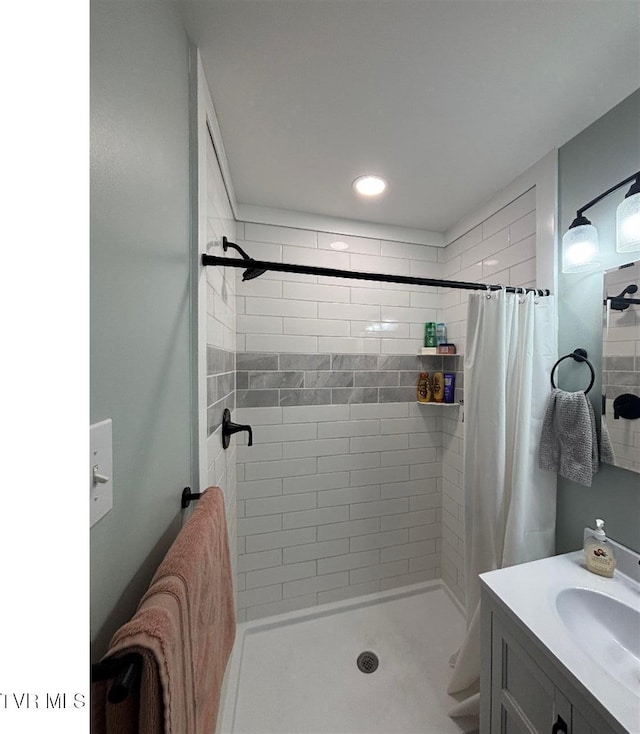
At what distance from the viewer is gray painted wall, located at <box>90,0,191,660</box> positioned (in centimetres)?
38

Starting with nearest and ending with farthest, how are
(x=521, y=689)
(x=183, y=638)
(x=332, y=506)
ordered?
(x=183, y=638) → (x=521, y=689) → (x=332, y=506)

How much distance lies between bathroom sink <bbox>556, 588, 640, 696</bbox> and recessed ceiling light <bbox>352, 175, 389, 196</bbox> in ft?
5.27

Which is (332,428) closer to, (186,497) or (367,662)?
(186,497)

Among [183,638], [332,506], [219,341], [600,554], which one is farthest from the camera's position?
[332,506]

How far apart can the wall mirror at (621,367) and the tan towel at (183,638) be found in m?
1.21

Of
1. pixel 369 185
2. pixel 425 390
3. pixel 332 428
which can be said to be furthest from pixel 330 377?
pixel 369 185

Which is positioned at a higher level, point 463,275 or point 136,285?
point 463,275

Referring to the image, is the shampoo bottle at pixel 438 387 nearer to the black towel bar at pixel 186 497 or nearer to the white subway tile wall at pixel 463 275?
the white subway tile wall at pixel 463 275

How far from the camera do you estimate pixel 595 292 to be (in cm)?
95

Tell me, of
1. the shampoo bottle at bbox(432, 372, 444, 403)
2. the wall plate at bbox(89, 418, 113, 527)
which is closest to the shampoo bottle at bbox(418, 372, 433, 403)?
the shampoo bottle at bbox(432, 372, 444, 403)

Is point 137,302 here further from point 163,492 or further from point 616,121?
point 616,121

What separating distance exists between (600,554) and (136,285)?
1433mm

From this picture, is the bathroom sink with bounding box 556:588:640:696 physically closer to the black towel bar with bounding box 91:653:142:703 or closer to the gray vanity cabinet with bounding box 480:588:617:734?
the gray vanity cabinet with bounding box 480:588:617:734
